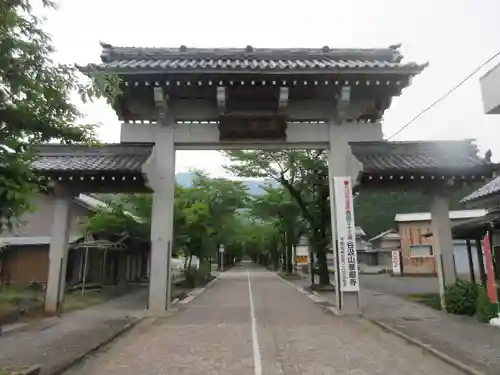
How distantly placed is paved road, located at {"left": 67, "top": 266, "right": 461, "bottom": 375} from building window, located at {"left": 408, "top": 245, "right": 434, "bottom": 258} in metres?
30.4

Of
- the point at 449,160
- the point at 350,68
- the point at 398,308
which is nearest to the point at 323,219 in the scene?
the point at 398,308

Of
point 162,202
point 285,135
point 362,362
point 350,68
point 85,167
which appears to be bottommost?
point 362,362

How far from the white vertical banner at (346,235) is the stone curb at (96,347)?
21.7 feet

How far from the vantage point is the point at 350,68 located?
13.2 m

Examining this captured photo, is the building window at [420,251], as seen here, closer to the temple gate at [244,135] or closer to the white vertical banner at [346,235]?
the temple gate at [244,135]

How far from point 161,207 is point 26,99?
8.45 m

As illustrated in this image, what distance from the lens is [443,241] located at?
45.9 feet

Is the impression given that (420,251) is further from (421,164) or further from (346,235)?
(346,235)

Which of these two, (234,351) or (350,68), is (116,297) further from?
(350,68)

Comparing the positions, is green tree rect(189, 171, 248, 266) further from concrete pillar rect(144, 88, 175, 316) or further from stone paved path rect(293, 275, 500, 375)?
stone paved path rect(293, 275, 500, 375)

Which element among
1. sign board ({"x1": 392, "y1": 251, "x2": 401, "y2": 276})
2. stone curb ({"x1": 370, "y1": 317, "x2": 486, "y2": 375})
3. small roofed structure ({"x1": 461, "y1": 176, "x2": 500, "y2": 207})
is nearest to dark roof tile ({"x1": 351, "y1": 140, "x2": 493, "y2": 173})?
small roofed structure ({"x1": 461, "y1": 176, "x2": 500, "y2": 207})

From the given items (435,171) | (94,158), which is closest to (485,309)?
(435,171)

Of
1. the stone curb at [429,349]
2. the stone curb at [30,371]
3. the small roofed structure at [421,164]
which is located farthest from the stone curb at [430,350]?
the stone curb at [30,371]

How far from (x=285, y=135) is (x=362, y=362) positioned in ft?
27.9
